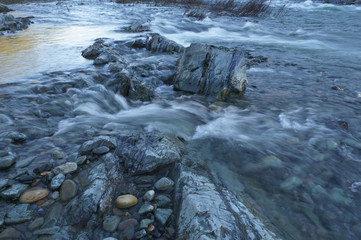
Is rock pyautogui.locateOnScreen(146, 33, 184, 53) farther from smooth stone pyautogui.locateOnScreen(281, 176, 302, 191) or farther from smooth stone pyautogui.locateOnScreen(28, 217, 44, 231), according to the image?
smooth stone pyautogui.locateOnScreen(28, 217, 44, 231)

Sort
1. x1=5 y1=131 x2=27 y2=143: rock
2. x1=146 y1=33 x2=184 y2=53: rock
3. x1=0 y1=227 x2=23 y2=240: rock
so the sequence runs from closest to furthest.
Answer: x1=0 y1=227 x2=23 y2=240: rock → x1=5 y1=131 x2=27 y2=143: rock → x1=146 y1=33 x2=184 y2=53: rock

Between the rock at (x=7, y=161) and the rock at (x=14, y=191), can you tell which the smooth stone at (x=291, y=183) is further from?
the rock at (x=7, y=161)

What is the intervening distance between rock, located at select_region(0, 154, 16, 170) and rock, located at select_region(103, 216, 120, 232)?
4.64ft

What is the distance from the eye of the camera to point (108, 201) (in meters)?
2.12

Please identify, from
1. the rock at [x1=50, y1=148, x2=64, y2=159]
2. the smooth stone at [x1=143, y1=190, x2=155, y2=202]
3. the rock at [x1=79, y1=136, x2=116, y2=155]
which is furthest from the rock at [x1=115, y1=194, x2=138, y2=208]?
the rock at [x1=50, y1=148, x2=64, y2=159]

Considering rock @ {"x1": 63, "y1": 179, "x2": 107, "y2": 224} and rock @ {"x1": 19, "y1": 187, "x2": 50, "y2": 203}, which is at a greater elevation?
rock @ {"x1": 63, "y1": 179, "x2": 107, "y2": 224}

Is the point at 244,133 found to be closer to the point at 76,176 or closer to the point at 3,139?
the point at 76,176

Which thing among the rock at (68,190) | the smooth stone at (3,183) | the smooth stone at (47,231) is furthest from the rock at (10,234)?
the smooth stone at (3,183)

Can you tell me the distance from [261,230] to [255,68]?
20.1 feet

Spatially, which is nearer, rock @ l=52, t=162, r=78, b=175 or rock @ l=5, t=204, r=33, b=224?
rock @ l=5, t=204, r=33, b=224

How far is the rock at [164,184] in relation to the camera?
2346mm

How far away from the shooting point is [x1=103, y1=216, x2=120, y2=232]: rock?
6.27 feet

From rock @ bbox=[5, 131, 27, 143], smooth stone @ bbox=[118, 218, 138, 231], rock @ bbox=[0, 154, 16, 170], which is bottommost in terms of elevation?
rock @ bbox=[5, 131, 27, 143]

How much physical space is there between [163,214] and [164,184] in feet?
1.26
